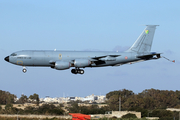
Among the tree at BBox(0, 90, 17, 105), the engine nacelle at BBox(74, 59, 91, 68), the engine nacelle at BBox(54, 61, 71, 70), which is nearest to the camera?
the engine nacelle at BBox(54, 61, 71, 70)

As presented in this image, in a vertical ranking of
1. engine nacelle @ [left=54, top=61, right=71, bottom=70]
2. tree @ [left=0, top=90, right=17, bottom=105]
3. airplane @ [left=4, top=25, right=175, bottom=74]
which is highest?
airplane @ [left=4, top=25, right=175, bottom=74]

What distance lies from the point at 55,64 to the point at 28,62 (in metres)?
6.41

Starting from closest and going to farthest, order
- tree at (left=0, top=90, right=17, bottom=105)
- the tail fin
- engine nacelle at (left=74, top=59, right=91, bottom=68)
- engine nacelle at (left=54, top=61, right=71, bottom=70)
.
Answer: engine nacelle at (left=54, top=61, right=71, bottom=70)
engine nacelle at (left=74, top=59, right=91, bottom=68)
the tail fin
tree at (left=0, top=90, right=17, bottom=105)

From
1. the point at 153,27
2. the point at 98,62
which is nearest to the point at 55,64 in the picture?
the point at 98,62

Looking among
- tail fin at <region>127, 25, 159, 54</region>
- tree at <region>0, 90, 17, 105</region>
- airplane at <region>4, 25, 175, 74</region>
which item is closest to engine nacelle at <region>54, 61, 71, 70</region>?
airplane at <region>4, 25, 175, 74</region>

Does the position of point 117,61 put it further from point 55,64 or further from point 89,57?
point 55,64

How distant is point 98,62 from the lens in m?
88.3

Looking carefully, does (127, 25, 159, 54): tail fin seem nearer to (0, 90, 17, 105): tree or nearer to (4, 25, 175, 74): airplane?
(4, 25, 175, 74): airplane

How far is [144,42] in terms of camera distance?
3632 inches

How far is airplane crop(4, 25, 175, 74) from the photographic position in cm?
8612

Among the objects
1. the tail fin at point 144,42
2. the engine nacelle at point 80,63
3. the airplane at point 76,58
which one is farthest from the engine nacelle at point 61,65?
the tail fin at point 144,42

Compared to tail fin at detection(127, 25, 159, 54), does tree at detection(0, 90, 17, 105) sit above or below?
below

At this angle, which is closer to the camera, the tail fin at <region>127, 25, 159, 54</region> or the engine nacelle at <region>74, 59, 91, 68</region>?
the engine nacelle at <region>74, 59, 91, 68</region>

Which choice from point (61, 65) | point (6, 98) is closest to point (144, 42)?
point (61, 65)
